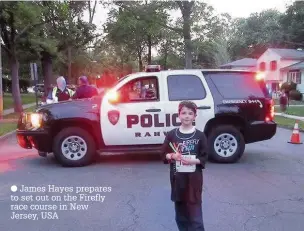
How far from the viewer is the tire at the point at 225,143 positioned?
8.41m

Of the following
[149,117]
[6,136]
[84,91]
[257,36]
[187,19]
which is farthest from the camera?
[257,36]

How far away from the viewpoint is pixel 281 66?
1863 inches

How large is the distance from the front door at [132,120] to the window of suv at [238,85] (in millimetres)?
1349

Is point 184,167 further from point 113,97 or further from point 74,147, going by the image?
point 74,147

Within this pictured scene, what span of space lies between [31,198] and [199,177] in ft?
9.81

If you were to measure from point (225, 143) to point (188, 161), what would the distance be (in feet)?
16.0

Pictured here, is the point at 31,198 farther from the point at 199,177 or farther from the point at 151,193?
the point at 199,177

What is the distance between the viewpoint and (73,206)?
Result: 17.9 feet

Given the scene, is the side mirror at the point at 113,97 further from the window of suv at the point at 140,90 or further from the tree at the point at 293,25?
the tree at the point at 293,25

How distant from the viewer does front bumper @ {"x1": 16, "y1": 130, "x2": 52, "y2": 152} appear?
802cm

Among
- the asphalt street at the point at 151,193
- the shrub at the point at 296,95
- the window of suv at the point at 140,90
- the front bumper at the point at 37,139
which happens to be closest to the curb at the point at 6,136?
the asphalt street at the point at 151,193

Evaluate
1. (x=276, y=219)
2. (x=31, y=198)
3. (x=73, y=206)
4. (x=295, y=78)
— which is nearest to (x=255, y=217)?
(x=276, y=219)

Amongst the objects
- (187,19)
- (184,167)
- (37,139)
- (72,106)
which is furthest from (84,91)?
(187,19)

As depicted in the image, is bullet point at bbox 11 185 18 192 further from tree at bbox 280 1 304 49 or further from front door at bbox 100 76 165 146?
tree at bbox 280 1 304 49
